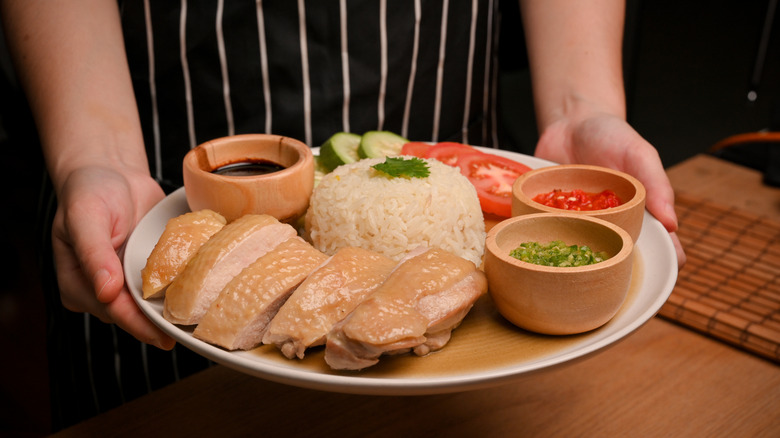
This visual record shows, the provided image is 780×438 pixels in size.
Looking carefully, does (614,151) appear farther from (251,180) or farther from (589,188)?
(251,180)

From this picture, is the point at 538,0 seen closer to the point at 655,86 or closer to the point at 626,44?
the point at 626,44

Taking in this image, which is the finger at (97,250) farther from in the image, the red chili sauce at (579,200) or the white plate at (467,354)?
the red chili sauce at (579,200)

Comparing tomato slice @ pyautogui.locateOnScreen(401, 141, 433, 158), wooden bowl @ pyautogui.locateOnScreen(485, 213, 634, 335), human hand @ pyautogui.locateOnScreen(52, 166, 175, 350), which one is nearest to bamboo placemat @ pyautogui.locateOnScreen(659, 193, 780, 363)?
wooden bowl @ pyautogui.locateOnScreen(485, 213, 634, 335)

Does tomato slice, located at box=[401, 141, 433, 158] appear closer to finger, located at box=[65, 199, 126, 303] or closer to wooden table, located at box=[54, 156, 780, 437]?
wooden table, located at box=[54, 156, 780, 437]

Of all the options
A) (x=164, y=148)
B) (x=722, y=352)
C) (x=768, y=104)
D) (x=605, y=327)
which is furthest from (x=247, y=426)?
(x=768, y=104)

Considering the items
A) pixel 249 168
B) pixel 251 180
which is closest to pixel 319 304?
pixel 251 180

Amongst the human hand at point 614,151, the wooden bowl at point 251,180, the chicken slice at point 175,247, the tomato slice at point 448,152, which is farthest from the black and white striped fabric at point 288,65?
the chicken slice at point 175,247
